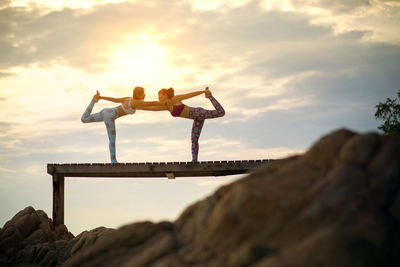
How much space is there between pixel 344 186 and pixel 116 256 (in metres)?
2.77

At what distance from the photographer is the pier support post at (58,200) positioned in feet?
59.0

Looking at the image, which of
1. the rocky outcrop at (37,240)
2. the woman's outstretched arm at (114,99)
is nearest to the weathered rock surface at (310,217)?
the rocky outcrop at (37,240)

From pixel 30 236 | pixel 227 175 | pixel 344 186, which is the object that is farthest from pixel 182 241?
pixel 30 236

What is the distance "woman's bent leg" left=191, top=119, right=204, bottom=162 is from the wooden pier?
0.56 m

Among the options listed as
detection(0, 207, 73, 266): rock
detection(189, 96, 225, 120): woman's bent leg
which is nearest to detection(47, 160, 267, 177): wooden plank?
detection(189, 96, 225, 120): woman's bent leg

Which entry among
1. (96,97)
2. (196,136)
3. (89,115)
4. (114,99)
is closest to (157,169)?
(196,136)

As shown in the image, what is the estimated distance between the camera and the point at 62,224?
18.0 metres

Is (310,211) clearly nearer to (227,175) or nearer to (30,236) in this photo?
(227,175)

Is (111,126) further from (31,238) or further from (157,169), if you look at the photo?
(31,238)

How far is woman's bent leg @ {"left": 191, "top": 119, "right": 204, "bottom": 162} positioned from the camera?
626 inches

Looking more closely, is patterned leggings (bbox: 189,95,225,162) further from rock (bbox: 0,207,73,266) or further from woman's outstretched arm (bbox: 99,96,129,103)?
rock (bbox: 0,207,73,266)

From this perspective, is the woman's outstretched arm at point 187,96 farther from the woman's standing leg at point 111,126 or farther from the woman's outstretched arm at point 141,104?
the woman's standing leg at point 111,126

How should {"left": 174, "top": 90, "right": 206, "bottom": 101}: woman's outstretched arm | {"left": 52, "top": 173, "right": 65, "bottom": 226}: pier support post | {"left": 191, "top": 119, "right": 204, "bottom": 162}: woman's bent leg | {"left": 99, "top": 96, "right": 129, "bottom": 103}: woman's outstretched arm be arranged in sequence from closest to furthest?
{"left": 191, "top": 119, "right": 204, "bottom": 162}: woman's bent leg, {"left": 174, "top": 90, "right": 206, "bottom": 101}: woman's outstretched arm, {"left": 99, "top": 96, "right": 129, "bottom": 103}: woman's outstretched arm, {"left": 52, "top": 173, "right": 65, "bottom": 226}: pier support post

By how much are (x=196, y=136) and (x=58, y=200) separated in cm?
567
